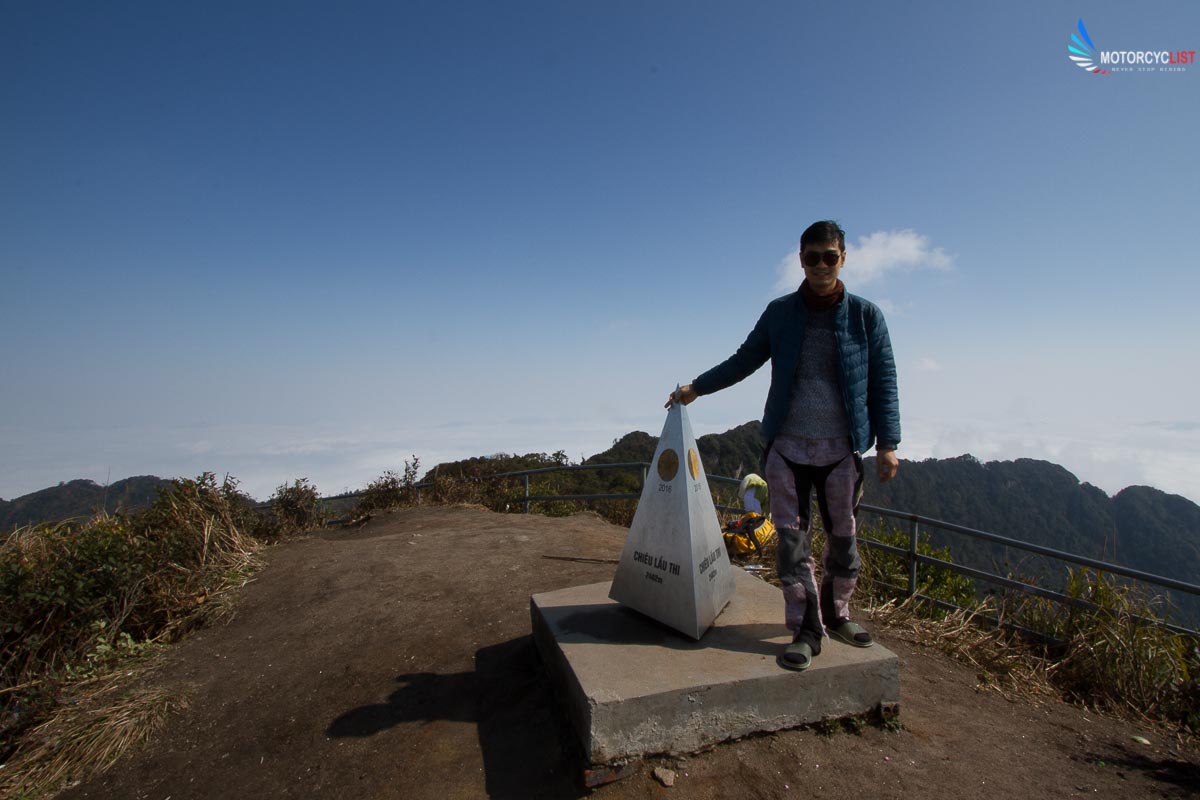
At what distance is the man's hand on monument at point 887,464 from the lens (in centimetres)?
289

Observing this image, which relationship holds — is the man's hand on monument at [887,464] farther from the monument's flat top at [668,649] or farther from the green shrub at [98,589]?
the green shrub at [98,589]

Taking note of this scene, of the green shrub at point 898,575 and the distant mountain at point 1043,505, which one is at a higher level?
the green shrub at point 898,575

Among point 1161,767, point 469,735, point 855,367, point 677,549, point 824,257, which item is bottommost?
point 1161,767

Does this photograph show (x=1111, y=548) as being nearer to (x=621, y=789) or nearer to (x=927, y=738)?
(x=927, y=738)

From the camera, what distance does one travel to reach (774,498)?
121 inches

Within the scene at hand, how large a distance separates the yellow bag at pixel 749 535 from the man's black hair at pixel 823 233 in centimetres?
402

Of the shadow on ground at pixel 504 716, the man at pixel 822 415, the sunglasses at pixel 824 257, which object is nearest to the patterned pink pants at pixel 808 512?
the man at pixel 822 415

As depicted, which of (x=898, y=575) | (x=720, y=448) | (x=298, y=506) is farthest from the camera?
(x=720, y=448)

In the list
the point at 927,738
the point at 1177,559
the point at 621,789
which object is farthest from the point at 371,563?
the point at 1177,559

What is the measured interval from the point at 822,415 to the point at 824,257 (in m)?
0.77

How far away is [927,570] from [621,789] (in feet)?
23.3

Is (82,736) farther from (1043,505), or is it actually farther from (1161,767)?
(1043,505)

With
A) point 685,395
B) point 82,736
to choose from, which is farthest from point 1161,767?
point 82,736

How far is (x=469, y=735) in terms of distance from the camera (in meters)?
3.00
